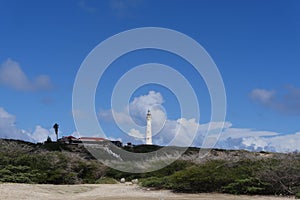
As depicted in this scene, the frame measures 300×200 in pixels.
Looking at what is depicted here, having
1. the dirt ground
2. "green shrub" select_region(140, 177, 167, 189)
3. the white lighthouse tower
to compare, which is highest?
the white lighthouse tower

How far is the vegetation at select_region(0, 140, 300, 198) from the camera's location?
62.8 ft

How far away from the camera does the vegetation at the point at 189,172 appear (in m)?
19.2

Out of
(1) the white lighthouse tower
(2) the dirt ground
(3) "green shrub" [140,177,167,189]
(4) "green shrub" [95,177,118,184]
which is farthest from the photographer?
(1) the white lighthouse tower

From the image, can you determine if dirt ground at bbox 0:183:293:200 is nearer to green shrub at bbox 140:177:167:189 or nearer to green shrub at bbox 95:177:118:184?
green shrub at bbox 140:177:167:189

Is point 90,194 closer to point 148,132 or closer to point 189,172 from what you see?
point 189,172

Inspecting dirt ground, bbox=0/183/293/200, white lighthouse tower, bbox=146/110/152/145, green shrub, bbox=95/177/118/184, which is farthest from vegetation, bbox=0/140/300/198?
white lighthouse tower, bbox=146/110/152/145

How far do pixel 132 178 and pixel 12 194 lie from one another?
12.2 metres

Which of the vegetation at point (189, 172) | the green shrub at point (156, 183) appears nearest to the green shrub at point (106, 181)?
the vegetation at point (189, 172)

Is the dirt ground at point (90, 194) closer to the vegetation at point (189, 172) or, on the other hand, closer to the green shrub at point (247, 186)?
the green shrub at point (247, 186)

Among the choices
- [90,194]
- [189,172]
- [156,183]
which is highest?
[189,172]

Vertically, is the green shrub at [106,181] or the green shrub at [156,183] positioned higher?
the green shrub at [106,181]

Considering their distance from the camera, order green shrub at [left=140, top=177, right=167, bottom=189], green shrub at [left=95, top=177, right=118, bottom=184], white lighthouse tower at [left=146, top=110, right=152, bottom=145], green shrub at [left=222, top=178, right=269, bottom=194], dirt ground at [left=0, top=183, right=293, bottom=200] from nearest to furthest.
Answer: dirt ground at [left=0, top=183, right=293, bottom=200] < green shrub at [left=222, top=178, right=269, bottom=194] < green shrub at [left=140, top=177, right=167, bottom=189] < green shrub at [left=95, top=177, right=118, bottom=184] < white lighthouse tower at [left=146, top=110, right=152, bottom=145]

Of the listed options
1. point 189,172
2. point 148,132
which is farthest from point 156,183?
point 148,132

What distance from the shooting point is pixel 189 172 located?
20.3m
